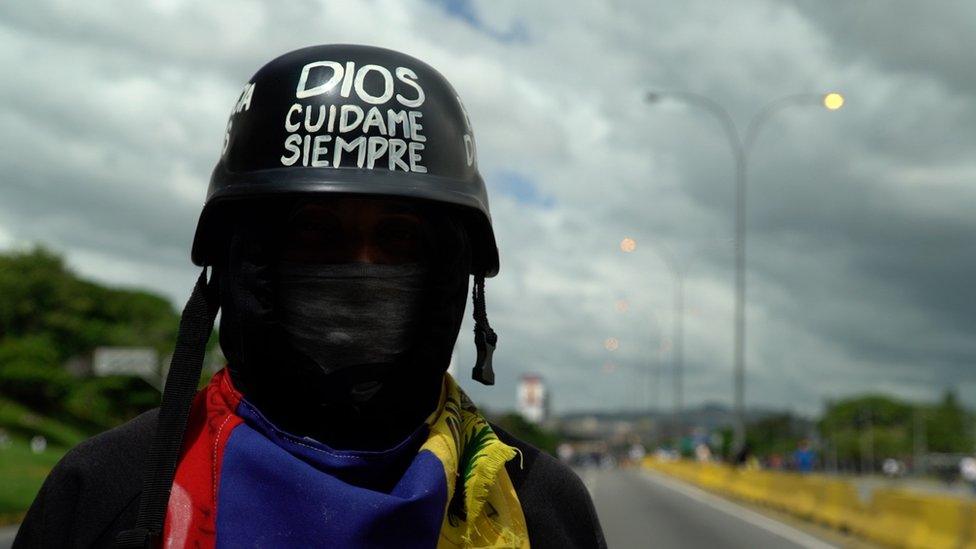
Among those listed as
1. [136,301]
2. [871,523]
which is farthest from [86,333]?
[871,523]

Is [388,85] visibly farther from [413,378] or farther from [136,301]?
[136,301]

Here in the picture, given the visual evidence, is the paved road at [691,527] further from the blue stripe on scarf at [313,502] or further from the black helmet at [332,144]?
the blue stripe on scarf at [313,502]

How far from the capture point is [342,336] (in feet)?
7.22

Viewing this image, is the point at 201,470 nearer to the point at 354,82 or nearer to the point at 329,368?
the point at 329,368

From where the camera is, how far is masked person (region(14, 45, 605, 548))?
6.34 ft

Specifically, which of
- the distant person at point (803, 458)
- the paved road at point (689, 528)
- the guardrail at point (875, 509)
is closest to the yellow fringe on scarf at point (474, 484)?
the guardrail at point (875, 509)

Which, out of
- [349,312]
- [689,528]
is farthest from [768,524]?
[349,312]

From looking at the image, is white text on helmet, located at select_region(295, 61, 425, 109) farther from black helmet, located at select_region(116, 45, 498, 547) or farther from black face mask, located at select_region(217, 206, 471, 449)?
black face mask, located at select_region(217, 206, 471, 449)

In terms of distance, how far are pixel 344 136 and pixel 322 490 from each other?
0.65 metres

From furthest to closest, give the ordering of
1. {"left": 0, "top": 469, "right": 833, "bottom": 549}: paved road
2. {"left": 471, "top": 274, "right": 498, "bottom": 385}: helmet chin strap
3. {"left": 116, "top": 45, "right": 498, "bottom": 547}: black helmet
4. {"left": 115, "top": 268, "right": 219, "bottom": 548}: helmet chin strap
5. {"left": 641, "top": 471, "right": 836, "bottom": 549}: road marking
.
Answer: {"left": 641, "top": 471, "right": 836, "bottom": 549}: road marking
{"left": 0, "top": 469, "right": 833, "bottom": 549}: paved road
{"left": 471, "top": 274, "right": 498, "bottom": 385}: helmet chin strap
{"left": 116, "top": 45, "right": 498, "bottom": 547}: black helmet
{"left": 115, "top": 268, "right": 219, "bottom": 548}: helmet chin strap

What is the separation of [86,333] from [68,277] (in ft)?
18.9

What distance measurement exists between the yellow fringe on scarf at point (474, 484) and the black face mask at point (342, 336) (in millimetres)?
78

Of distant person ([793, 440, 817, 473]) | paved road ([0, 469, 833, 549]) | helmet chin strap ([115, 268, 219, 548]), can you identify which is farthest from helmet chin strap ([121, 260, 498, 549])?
distant person ([793, 440, 817, 473])

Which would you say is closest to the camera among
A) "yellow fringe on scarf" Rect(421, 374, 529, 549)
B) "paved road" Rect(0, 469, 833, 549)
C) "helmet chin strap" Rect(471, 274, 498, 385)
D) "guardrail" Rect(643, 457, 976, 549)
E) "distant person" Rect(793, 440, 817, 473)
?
"yellow fringe on scarf" Rect(421, 374, 529, 549)
